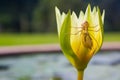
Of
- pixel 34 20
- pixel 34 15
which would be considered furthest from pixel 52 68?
pixel 34 15

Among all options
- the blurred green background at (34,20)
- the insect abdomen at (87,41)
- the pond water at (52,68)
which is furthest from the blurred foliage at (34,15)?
the insect abdomen at (87,41)

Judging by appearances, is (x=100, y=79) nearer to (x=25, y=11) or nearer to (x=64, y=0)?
(x=64, y=0)

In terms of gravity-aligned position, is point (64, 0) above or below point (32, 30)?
above

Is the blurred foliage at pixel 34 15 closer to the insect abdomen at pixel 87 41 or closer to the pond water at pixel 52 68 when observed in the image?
the pond water at pixel 52 68

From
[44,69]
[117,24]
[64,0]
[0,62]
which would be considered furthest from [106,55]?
[117,24]

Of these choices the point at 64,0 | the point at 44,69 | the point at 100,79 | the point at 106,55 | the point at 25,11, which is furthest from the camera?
the point at 25,11

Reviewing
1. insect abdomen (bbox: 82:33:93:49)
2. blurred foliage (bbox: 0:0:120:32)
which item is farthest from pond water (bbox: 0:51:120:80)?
blurred foliage (bbox: 0:0:120:32)
